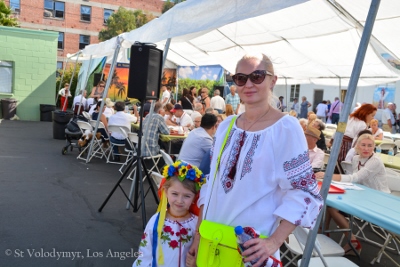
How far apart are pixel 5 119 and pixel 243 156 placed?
57.1 feet

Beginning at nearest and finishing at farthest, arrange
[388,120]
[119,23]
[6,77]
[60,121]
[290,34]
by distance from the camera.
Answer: [290,34], [60,121], [388,120], [6,77], [119,23]

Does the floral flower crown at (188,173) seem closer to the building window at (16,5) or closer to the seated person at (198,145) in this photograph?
the seated person at (198,145)

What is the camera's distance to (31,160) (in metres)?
8.64

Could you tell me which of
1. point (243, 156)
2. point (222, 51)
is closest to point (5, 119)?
point (222, 51)

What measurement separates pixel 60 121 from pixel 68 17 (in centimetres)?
2985

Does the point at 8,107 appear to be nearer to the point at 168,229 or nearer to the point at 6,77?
the point at 6,77

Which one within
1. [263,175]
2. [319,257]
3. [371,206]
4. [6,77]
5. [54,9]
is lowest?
[319,257]

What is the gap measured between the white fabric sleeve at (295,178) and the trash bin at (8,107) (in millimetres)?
17335

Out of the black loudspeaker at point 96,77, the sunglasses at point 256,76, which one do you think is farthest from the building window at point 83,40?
the sunglasses at point 256,76

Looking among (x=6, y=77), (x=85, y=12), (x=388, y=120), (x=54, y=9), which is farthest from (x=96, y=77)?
(x=85, y=12)

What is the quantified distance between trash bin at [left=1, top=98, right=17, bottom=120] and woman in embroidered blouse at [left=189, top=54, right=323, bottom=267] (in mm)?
17129

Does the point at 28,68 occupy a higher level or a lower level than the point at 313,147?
higher

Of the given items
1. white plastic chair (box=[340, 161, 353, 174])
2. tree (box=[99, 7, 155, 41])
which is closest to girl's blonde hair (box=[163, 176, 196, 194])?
white plastic chair (box=[340, 161, 353, 174])

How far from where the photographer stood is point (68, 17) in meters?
38.6
